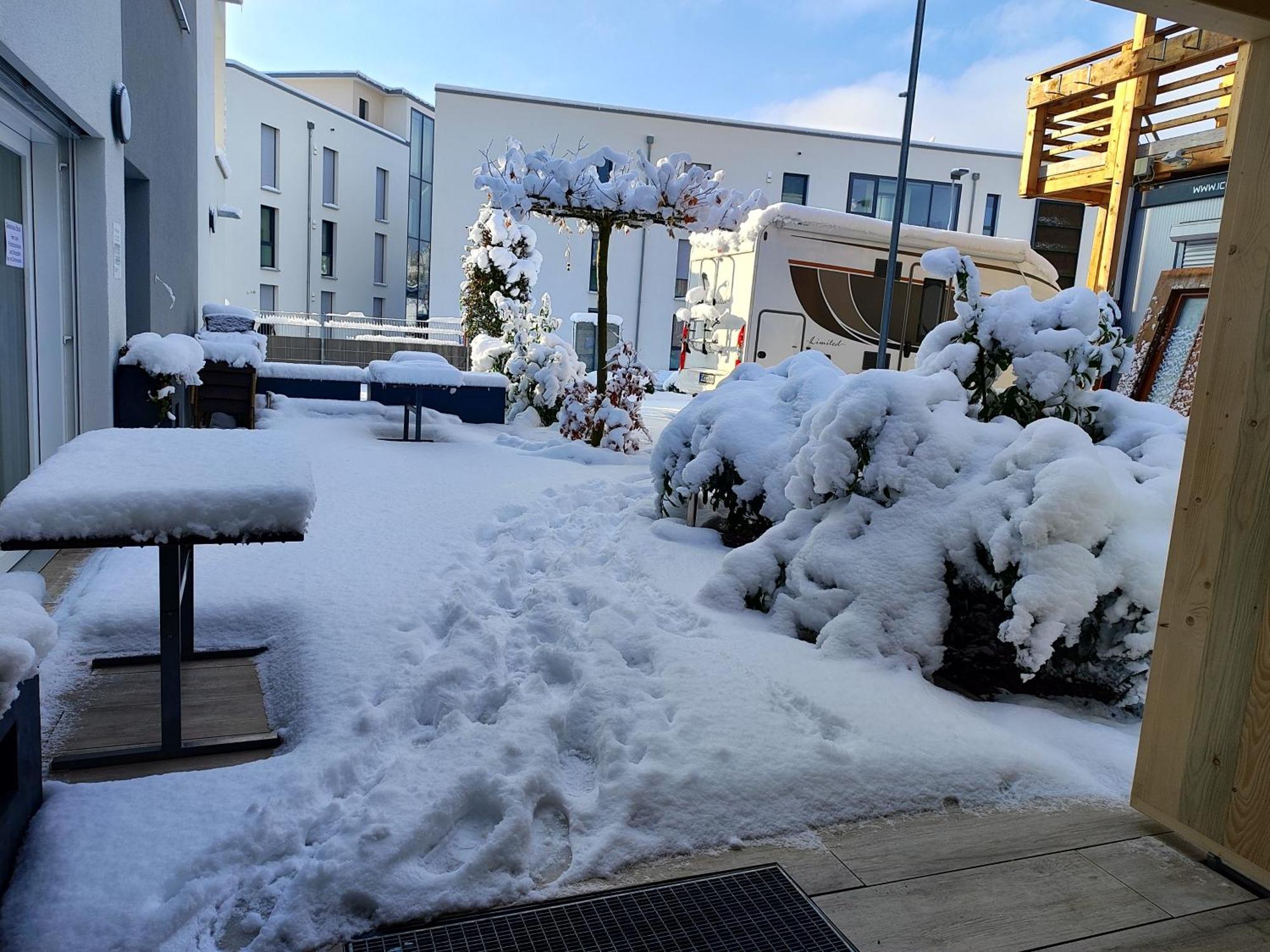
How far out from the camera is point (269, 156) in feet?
76.5

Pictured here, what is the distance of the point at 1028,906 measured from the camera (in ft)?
5.99

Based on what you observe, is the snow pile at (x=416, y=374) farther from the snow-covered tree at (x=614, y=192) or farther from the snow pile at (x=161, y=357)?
the snow pile at (x=161, y=357)

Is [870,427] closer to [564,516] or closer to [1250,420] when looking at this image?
[1250,420]

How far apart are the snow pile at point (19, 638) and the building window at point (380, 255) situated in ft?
92.5

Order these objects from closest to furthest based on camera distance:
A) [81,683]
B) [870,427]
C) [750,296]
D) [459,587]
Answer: [81,683] < [870,427] < [459,587] < [750,296]

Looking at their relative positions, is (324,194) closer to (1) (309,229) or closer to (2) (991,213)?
(1) (309,229)

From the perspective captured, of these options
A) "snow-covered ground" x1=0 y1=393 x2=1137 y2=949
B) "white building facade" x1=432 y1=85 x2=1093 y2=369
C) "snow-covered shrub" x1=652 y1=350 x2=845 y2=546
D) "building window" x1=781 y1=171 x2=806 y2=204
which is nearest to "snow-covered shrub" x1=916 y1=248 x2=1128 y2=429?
"snow-covered shrub" x1=652 y1=350 x2=845 y2=546

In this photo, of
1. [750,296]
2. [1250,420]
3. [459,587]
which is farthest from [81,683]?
[750,296]

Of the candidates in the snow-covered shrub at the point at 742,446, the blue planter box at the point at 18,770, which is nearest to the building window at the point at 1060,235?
the snow-covered shrub at the point at 742,446

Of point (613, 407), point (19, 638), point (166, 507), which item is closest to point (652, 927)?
point (19, 638)

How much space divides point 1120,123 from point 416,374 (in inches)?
288

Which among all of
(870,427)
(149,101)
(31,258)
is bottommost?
(870,427)

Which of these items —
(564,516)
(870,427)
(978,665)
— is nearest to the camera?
(978,665)

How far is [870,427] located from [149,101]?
20.2 feet
